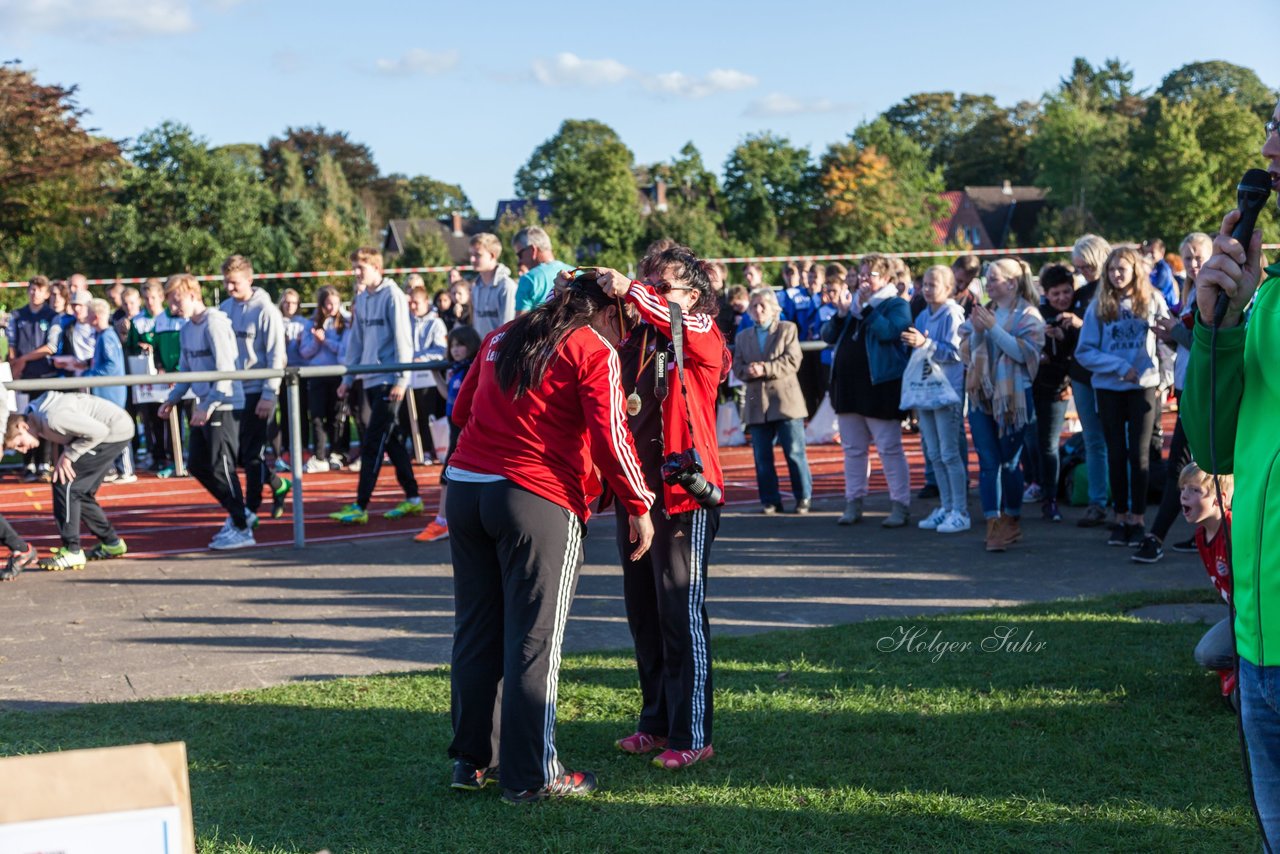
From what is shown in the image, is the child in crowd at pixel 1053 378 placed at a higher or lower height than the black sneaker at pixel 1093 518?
higher

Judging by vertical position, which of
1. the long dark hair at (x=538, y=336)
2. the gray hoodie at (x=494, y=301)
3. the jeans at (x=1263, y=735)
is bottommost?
the jeans at (x=1263, y=735)

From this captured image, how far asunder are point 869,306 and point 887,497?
2.28 m

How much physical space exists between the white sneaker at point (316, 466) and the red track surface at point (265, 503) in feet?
1.27

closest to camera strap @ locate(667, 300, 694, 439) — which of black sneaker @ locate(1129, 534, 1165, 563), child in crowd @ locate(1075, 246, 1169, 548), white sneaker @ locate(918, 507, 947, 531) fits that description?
black sneaker @ locate(1129, 534, 1165, 563)

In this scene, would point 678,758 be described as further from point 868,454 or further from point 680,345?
point 868,454

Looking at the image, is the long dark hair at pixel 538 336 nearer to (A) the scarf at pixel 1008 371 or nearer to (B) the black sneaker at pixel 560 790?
(B) the black sneaker at pixel 560 790

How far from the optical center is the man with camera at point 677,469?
506 cm

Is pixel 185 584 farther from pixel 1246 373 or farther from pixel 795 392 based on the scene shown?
pixel 1246 373

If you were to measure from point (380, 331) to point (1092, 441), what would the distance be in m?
5.95

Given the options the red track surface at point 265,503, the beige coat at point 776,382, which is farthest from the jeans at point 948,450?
the red track surface at point 265,503

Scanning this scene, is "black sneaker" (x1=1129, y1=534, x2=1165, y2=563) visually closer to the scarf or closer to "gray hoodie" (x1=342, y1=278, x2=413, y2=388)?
the scarf

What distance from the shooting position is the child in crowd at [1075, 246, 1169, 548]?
9.25 meters

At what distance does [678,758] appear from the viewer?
16.8ft

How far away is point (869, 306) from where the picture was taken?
10.7 metres
